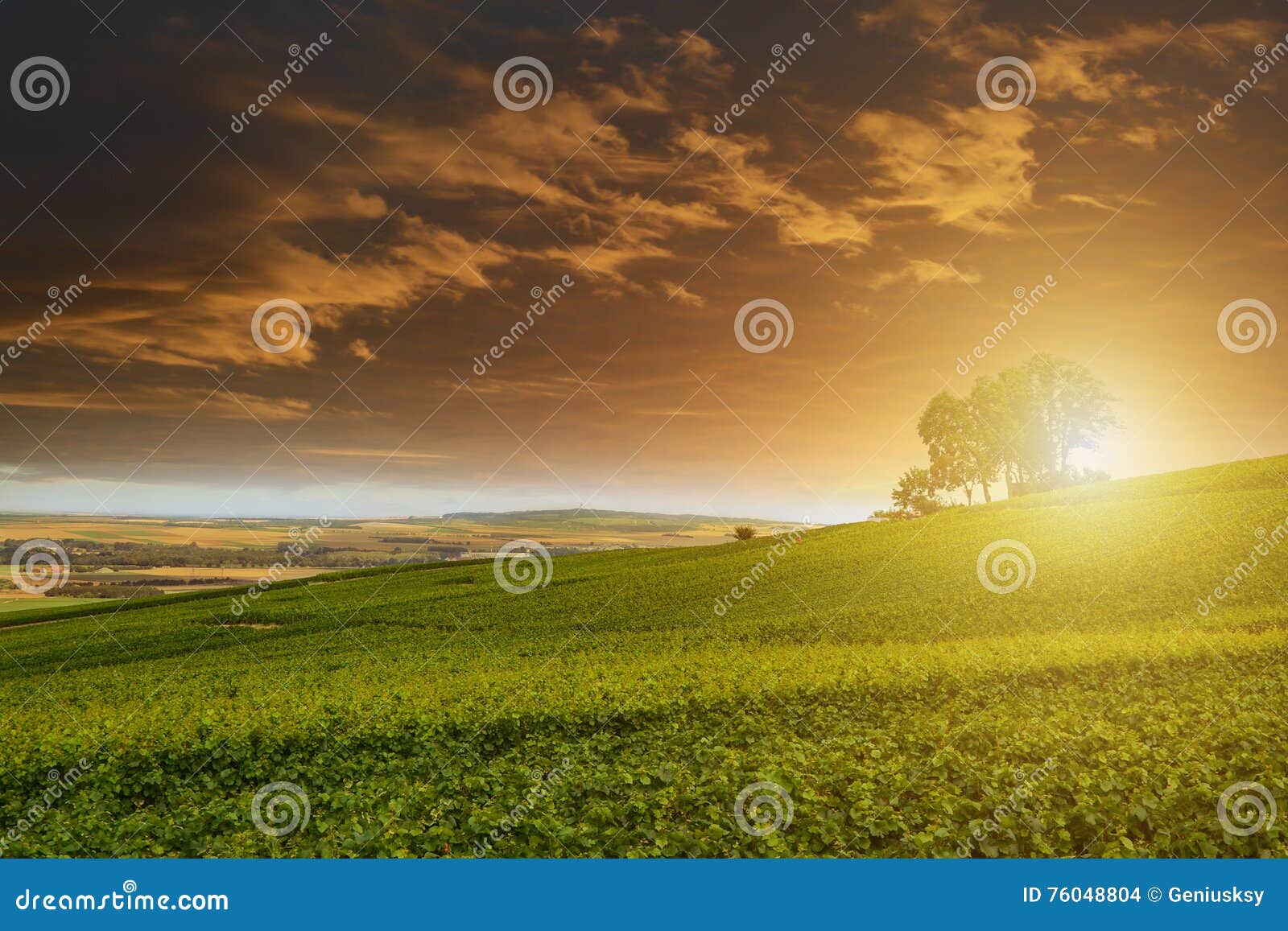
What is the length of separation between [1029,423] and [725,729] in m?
76.3

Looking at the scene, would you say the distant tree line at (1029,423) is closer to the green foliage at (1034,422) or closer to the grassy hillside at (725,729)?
the green foliage at (1034,422)

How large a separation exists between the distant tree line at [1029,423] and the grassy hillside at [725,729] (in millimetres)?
43841

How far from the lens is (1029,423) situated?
78.2 meters

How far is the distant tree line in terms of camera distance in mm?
77938

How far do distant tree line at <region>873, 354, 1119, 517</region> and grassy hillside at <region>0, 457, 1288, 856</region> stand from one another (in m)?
43.8

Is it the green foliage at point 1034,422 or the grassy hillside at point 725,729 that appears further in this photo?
the green foliage at point 1034,422

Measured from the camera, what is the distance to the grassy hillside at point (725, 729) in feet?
29.3

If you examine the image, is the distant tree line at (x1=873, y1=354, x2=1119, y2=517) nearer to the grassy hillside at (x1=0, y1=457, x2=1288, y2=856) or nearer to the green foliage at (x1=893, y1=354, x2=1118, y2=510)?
the green foliage at (x1=893, y1=354, x2=1118, y2=510)

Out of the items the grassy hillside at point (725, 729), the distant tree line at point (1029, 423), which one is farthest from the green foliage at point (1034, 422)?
the grassy hillside at point (725, 729)

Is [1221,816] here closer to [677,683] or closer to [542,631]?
[677,683]

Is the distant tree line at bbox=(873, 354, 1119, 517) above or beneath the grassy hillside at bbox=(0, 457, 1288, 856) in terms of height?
above

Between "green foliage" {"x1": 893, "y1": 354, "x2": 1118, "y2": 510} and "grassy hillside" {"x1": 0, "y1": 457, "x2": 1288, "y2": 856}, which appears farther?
"green foliage" {"x1": 893, "y1": 354, "x2": 1118, "y2": 510}

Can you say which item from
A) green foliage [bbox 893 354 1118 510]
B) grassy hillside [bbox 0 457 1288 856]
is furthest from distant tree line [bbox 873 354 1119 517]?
grassy hillside [bbox 0 457 1288 856]

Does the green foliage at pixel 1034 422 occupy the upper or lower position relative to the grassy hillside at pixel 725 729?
upper
